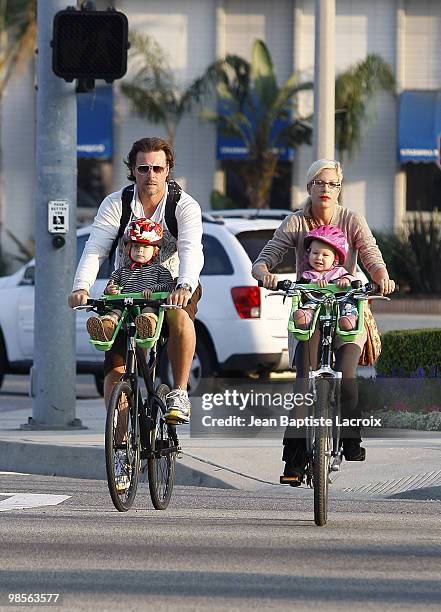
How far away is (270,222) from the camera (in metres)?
15.4

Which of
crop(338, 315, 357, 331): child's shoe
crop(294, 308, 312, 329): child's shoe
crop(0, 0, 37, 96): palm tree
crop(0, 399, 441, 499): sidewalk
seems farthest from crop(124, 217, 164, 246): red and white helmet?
crop(0, 0, 37, 96): palm tree

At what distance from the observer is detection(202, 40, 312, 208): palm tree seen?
33844 millimetres

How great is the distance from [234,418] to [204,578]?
261 cm

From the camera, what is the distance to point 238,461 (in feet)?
34.2

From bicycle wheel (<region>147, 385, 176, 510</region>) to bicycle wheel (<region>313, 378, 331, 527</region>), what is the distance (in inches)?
37.6

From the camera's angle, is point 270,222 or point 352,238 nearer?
point 352,238

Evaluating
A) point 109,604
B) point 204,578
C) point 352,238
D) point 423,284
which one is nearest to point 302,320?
point 352,238

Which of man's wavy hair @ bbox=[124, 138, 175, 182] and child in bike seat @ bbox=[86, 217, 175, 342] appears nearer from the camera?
child in bike seat @ bbox=[86, 217, 175, 342]

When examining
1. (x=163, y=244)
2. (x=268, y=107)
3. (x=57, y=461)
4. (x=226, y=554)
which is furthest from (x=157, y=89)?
(x=226, y=554)

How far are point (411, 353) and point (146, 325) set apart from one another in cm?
468

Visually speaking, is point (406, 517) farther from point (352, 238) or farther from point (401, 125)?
point (401, 125)

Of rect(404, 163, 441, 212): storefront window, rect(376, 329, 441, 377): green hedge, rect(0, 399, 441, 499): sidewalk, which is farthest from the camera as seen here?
rect(404, 163, 441, 212): storefront window

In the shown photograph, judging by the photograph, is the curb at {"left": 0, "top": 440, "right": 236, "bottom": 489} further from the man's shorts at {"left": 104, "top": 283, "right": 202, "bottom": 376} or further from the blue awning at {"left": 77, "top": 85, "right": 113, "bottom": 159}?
the blue awning at {"left": 77, "top": 85, "right": 113, "bottom": 159}

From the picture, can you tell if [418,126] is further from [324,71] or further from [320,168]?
[320,168]
